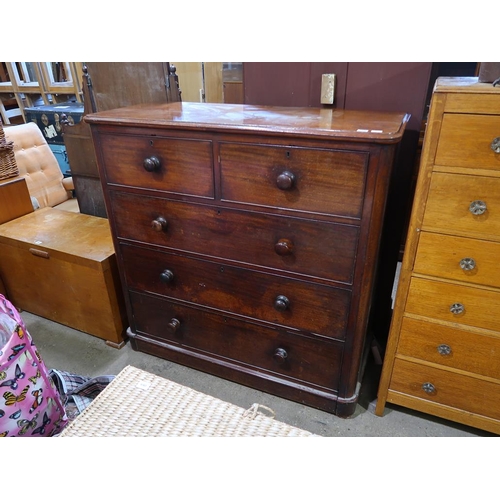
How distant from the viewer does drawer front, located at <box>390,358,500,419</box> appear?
134 centimetres

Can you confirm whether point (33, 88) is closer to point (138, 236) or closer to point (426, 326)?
point (138, 236)

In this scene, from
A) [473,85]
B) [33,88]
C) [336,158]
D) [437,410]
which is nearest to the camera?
[473,85]

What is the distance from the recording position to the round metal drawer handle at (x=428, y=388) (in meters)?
1.41

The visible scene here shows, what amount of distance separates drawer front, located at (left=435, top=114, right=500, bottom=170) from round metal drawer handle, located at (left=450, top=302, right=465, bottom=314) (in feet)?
1.46

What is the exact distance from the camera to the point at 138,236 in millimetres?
1597

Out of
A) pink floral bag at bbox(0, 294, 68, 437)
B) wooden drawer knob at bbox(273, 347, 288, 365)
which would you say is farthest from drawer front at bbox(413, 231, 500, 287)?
pink floral bag at bbox(0, 294, 68, 437)

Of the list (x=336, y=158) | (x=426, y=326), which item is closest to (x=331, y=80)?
(x=336, y=158)

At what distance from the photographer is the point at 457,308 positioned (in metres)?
1.25

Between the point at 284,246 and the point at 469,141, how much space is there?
23.8 inches

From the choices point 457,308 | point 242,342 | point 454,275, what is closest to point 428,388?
point 457,308

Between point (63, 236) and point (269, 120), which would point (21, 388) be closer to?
point (63, 236)

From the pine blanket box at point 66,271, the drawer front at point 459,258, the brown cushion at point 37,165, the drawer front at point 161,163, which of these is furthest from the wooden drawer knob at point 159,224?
the brown cushion at point 37,165

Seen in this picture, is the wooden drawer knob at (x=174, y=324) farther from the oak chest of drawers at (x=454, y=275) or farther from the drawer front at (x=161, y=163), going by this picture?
the oak chest of drawers at (x=454, y=275)

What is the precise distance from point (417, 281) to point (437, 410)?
21.6 inches
